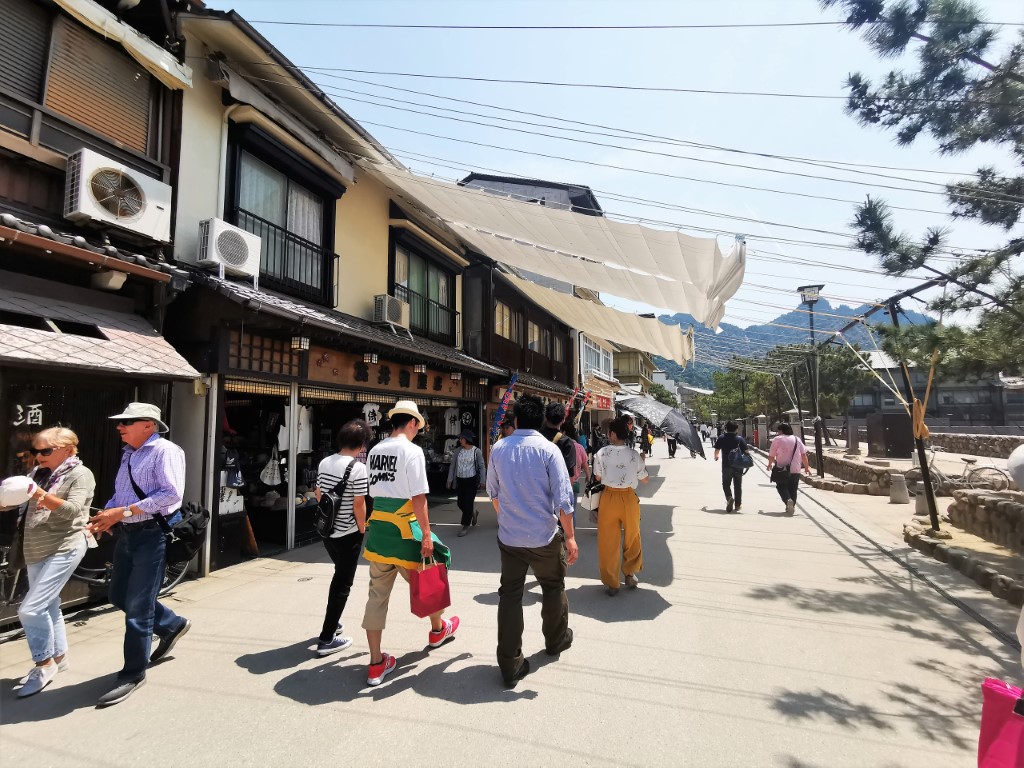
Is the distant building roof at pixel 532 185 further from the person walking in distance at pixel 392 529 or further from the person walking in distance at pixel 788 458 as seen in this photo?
the person walking in distance at pixel 392 529

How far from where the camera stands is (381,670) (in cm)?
336

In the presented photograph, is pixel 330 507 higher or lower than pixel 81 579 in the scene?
higher

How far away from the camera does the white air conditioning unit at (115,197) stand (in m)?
4.84

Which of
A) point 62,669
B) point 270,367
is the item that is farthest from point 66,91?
point 62,669

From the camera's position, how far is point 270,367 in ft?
21.8

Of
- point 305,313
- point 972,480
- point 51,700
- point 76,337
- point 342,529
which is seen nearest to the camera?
point 51,700

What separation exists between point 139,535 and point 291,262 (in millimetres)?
5591

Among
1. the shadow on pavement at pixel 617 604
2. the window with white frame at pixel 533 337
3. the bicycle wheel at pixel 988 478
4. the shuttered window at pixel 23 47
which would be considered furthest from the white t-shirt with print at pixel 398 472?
the window with white frame at pixel 533 337

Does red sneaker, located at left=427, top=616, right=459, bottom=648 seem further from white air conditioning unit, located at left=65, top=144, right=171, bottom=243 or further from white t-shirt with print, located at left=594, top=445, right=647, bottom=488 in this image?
white air conditioning unit, located at left=65, top=144, right=171, bottom=243

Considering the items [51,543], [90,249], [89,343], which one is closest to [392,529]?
[51,543]

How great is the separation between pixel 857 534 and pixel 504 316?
427 inches

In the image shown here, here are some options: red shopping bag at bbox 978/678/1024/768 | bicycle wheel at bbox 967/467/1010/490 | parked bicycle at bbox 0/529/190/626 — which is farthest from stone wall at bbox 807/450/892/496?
parked bicycle at bbox 0/529/190/626

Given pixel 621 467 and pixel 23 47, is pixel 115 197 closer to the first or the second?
pixel 23 47

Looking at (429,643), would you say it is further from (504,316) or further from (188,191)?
(504,316)
